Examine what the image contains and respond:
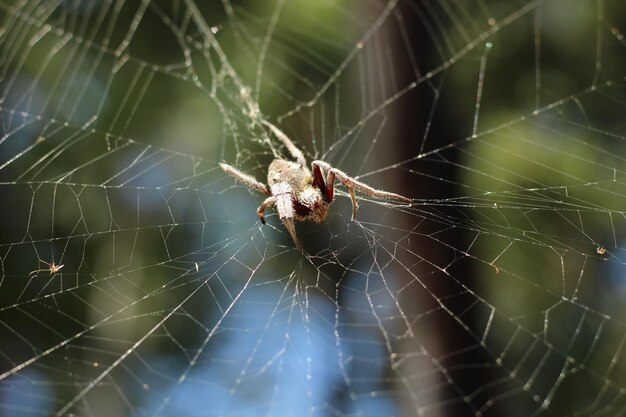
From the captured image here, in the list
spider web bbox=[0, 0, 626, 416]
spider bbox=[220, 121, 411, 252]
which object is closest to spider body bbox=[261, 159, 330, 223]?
spider bbox=[220, 121, 411, 252]

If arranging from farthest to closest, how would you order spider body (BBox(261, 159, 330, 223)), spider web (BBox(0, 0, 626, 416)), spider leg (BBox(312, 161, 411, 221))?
1. spider web (BBox(0, 0, 626, 416))
2. spider body (BBox(261, 159, 330, 223))
3. spider leg (BBox(312, 161, 411, 221))

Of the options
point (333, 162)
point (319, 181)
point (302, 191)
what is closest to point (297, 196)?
point (302, 191)

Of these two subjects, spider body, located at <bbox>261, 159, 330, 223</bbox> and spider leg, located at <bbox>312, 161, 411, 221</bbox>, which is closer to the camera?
spider leg, located at <bbox>312, 161, 411, 221</bbox>

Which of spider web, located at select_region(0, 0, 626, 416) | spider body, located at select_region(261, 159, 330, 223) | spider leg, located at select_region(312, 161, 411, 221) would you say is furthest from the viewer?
spider web, located at select_region(0, 0, 626, 416)

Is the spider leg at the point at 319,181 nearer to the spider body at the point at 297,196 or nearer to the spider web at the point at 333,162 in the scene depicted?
the spider body at the point at 297,196

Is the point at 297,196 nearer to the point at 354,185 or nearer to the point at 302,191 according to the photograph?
the point at 302,191

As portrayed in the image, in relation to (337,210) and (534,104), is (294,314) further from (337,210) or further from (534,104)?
(534,104)

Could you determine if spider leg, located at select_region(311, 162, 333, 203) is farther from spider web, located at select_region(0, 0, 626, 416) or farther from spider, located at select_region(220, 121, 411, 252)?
spider web, located at select_region(0, 0, 626, 416)
